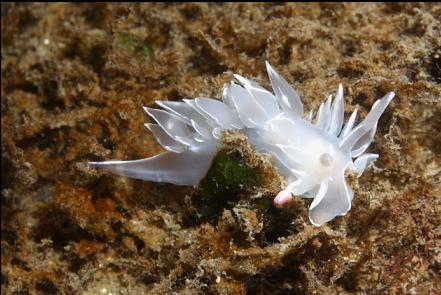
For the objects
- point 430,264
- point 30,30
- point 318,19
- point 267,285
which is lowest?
point 267,285

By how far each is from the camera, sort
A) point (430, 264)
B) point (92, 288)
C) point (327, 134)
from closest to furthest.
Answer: point (327, 134) < point (430, 264) < point (92, 288)

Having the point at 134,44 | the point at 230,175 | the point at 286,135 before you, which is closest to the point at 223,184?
the point at 230,175

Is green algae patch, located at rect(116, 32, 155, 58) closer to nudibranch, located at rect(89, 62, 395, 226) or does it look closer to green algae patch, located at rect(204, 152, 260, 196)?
nudibranch, located at rect(89, 62, 395, 226)

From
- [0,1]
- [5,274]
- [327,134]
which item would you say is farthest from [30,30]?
[327,134]

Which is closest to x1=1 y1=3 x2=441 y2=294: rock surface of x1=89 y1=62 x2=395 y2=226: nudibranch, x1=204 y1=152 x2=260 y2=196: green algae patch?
x1=204 y1=152 x2=260 y2=196: green algae patch

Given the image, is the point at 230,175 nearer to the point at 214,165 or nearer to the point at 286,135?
the point at 214,165

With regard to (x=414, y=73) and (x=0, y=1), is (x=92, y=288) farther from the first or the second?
(x=0, y=1)
